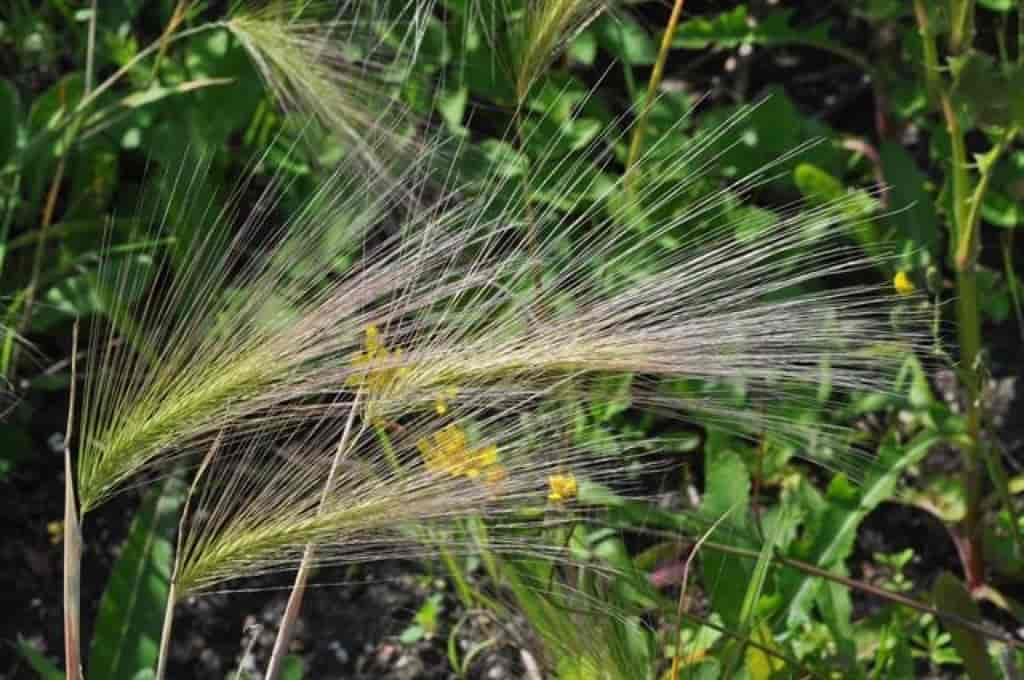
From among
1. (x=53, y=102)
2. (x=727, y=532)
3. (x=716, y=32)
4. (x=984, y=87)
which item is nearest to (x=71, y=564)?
(x=727, y=532)

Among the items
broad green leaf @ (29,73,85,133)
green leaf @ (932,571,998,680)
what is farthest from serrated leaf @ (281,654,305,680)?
broad green leaf @ (29,73,85,133)

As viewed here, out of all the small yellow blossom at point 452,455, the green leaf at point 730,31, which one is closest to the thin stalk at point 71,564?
the small yellow blossom at point 452,455

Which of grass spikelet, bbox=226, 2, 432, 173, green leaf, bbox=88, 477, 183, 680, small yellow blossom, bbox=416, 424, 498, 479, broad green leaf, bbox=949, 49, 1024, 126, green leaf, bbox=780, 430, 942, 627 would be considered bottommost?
green leaf, bbox=88, 477, 183, 680

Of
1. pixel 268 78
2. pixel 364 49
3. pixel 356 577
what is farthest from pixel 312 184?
pixel 356 577

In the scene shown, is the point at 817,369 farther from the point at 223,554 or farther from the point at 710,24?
the point at 710,24

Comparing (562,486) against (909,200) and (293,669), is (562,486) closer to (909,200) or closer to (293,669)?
(293,669)

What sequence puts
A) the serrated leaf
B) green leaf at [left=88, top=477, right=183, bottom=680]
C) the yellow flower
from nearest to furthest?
1. the yellow flower
2. the serrated leaf
3. green leaf at [left=88, top=477, right=183, bottom=680]

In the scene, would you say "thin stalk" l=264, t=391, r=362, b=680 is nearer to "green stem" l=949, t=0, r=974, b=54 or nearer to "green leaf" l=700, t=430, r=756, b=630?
"green leaf" l=700, t=430, r=756, b=630
